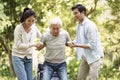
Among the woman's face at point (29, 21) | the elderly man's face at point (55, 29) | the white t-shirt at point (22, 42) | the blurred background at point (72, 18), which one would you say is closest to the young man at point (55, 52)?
the elderly man's face at point (55, 29)

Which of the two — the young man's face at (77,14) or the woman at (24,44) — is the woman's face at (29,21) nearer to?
the woman at (24,44)

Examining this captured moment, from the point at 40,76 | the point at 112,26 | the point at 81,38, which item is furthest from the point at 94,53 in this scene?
the point at 112,26

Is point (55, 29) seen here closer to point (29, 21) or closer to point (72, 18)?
point (29, 21)

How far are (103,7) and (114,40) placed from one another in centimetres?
92

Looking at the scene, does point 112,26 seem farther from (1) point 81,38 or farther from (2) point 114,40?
(1) point 81,38

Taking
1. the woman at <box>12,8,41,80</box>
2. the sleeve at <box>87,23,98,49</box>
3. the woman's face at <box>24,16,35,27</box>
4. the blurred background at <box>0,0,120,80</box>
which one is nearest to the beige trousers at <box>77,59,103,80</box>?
the sleeve at <box>87,23,98,49</box>

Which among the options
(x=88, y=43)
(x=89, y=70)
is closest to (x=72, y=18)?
(x=89, y=70)

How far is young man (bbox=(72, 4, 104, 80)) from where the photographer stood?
4656 millimetres

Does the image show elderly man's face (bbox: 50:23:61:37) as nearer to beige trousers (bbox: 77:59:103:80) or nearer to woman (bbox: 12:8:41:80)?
woman (bbox: 12:8:41:80)

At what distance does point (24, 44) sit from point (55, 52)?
0.42 m

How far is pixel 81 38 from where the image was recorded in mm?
4801

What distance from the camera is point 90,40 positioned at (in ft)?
15.3

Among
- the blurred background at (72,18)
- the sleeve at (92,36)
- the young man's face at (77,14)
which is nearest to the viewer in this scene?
the sleeve at (92,36)

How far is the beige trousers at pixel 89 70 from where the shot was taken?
15.7 ft
